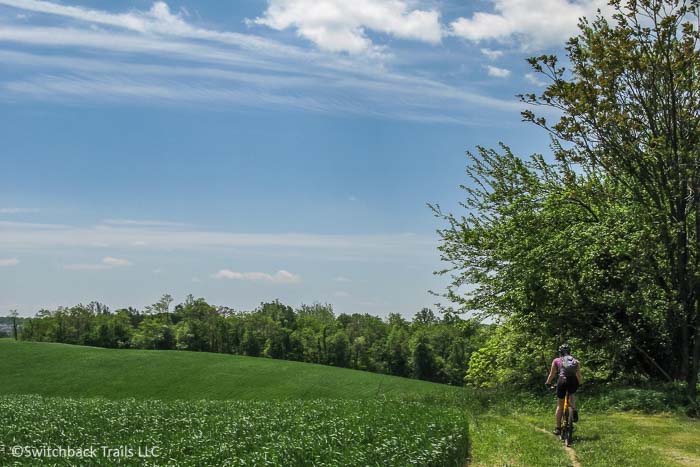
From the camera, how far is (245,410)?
61.7ft

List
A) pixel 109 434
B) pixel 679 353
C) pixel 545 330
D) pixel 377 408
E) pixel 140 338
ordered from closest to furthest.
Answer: pixel 109 434 < pixel 377 408 < pixel 679 353 < pixel 545 330 < pixel 140 338

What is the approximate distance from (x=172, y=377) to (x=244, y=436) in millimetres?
55016

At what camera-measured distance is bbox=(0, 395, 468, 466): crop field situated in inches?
400

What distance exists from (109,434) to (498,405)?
14058 millimetres

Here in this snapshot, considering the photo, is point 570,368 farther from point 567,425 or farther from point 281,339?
point 281,339

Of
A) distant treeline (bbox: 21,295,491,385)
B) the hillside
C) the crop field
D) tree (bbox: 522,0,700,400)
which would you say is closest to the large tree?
tree (bbox: 522,0,700,400)

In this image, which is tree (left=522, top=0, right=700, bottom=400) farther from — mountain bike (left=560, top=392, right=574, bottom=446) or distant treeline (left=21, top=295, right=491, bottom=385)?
distant treeline (left=21, top=295, right=491, bottom=385)

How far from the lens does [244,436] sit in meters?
13.0

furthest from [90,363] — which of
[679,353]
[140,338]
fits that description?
[679,353]

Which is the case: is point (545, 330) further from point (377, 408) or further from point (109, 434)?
point (109, 434)

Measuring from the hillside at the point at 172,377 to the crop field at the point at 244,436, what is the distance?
129ft

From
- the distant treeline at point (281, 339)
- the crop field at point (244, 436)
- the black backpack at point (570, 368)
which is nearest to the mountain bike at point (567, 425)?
the black backpack at point (570, 368)

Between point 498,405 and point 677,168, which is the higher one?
point 677,168

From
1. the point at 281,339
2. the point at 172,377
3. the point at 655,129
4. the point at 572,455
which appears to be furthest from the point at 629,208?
the point at 281,339
